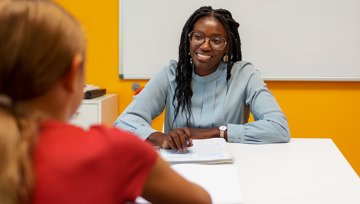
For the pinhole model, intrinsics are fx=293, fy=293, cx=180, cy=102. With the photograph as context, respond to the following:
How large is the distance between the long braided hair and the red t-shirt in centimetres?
110

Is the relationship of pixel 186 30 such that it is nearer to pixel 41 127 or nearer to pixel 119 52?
pixel 119 52

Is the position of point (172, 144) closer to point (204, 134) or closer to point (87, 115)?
point (204, 134)

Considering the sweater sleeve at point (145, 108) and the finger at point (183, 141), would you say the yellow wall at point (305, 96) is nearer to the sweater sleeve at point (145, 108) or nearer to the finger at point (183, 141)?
the sweater sleeve at point (145, 108)

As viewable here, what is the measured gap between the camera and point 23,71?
40 cm

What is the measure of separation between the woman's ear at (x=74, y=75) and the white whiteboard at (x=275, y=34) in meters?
2.03

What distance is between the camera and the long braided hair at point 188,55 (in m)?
1.57

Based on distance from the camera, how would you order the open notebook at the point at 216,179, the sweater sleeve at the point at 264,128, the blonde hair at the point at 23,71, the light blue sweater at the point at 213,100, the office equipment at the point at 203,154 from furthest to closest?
1. the light blue sweater at the point at 213,100
2. the sweater sleeve at the point at 264,128
3. the office equipment at the point at 203,154
4. the open notebook at the point at 216,179
5. the blonde hair at the point at 23,71

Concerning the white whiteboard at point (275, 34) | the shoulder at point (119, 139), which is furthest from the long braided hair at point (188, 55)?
the shoulder at point (119, 139)

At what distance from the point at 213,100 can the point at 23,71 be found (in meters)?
1.25

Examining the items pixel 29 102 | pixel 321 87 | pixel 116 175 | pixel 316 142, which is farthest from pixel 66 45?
pixel 321 87

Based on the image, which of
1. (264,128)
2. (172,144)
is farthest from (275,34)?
(172,144)

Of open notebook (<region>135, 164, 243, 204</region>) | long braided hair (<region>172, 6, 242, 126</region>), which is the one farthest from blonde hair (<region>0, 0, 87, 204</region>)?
long braided hair (<region>172, 6, 242, 126</region>)

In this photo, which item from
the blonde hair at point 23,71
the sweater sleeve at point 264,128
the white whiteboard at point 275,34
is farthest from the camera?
the white whiteboard at point 275,34

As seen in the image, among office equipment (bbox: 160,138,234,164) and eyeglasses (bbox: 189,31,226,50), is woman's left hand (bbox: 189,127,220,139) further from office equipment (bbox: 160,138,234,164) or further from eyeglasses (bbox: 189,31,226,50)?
eyeglasses (bbox: 189,31,226,50)
